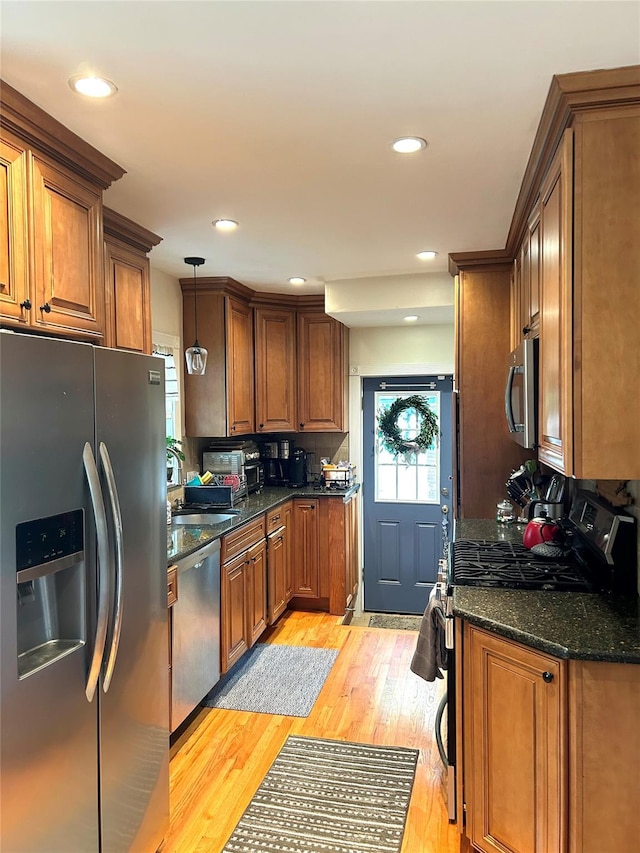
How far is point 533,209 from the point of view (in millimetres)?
2451

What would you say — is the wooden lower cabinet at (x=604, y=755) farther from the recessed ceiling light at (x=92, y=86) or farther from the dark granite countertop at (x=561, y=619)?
the recessed ceiling light at (x=92, y=86)

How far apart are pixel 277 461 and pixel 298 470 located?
0.21 meters

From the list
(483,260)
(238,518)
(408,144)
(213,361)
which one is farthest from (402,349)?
(408,144)

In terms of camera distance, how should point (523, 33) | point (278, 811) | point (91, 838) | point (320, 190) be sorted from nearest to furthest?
point (523, 33)
point (91, 838)
point (278, 811)
point (320, 190)

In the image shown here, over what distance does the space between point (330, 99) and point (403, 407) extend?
3623 millimetres

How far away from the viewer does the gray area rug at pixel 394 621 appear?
15.9ft

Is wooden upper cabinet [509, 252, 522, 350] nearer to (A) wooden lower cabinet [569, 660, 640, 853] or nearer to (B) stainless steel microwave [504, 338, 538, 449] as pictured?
(B) stainless steel microwave [504, 338, 538, 449]

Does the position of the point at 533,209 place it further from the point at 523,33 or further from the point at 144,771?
the point at 144,771

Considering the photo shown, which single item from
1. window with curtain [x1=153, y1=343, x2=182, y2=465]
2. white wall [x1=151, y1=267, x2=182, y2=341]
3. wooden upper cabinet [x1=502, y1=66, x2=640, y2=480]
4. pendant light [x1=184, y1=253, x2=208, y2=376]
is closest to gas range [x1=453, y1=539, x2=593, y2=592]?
wooden upper cabinet [x1=502, y1=66, x2=640, y2=480]

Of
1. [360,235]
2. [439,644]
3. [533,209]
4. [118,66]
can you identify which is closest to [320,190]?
[360,235]

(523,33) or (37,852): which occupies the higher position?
(523,33)

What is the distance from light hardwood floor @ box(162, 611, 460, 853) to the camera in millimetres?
2256

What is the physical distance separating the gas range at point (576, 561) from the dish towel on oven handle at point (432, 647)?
15 cm

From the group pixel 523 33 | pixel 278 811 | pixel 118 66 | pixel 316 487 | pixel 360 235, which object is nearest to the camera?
pixel 523 33
